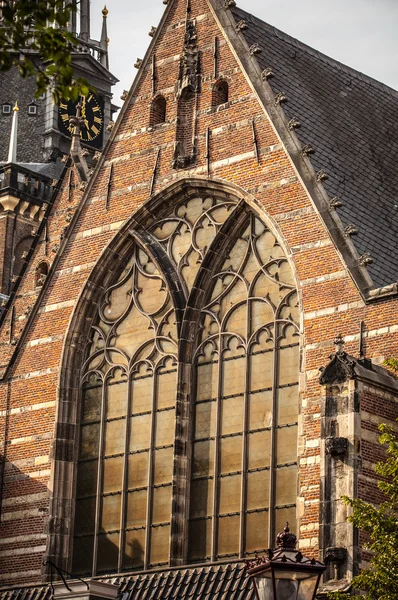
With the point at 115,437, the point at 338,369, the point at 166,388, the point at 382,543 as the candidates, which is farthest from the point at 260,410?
the point at 382,543

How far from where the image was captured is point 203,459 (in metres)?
32.4

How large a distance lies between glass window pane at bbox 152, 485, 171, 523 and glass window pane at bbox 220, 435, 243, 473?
1.32m

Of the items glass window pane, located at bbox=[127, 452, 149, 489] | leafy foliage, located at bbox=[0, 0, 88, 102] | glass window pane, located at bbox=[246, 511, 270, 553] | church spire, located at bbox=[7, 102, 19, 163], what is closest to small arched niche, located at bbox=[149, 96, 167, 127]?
glass window pane, located at bbox=[127, 452, 149, 489]

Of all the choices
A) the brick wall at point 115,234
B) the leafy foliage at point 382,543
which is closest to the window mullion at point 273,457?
the brick wall at point 115,234

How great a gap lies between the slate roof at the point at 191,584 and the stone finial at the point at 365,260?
5.84 meters

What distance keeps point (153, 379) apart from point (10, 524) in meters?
4.42

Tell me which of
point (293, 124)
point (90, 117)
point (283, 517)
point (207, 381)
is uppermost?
point (90, 117)

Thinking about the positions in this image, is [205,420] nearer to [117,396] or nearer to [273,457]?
[273,457]

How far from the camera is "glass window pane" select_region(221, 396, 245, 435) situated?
31906mm

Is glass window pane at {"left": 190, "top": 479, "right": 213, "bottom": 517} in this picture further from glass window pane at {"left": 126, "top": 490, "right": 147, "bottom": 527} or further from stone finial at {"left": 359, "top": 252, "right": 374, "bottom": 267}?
stone finial at {"left": 359, "top": 252, "right": 374, "bottom": 267}

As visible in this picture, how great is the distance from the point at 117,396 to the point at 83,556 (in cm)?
328

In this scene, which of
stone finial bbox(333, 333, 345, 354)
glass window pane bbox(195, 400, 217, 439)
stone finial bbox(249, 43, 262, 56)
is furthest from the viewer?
stone finial bbox(249, 43, 262, 56)

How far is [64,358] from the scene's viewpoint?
3506cm

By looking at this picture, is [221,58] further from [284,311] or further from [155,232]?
[284,311]
